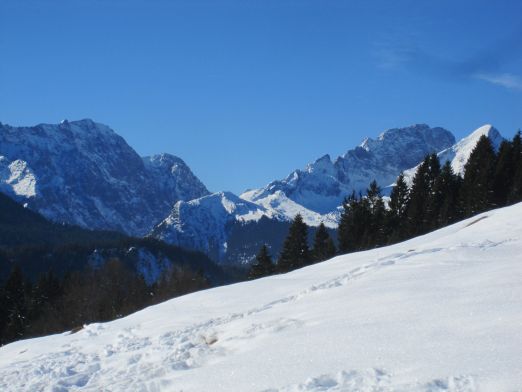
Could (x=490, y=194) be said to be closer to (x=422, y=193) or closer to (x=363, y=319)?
(x=422, y=193)

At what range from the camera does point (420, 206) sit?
65875mm

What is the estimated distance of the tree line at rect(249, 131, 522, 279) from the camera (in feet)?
190

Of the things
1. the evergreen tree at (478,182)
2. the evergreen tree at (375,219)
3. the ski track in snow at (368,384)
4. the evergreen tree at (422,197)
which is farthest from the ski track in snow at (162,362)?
the evergreen tree at (375,219)

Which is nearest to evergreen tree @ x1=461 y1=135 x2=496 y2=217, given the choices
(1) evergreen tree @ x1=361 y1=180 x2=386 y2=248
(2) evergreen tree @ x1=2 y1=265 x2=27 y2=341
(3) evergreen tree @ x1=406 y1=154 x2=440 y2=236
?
(3) evergreen tree @ x1=406 y1=154 x2=440 y2=236

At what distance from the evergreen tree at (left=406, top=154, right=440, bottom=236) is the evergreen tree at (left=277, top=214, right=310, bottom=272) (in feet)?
38.4

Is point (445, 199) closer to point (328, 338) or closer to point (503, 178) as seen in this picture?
point (503, 178)

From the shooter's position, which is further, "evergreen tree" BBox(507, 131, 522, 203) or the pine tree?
the pine tree

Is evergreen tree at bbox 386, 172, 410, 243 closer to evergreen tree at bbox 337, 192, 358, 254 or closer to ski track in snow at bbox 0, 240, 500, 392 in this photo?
evergreen tree at bbox 337, 192, 358, 254

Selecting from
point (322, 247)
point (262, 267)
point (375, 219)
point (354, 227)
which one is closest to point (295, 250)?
point (322, 247)

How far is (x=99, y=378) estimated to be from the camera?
15188 millimetres

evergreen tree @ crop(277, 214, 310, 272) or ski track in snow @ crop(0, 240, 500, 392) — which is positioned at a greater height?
evergreen tree @ crop(277, 214, 310, 272)

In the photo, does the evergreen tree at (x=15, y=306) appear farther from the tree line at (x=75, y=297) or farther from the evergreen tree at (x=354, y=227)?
the evergreen tree at (x=354, y=227)

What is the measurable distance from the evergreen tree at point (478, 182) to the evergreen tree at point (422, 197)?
492 centimetres

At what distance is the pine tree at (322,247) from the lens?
6581 centimetres
